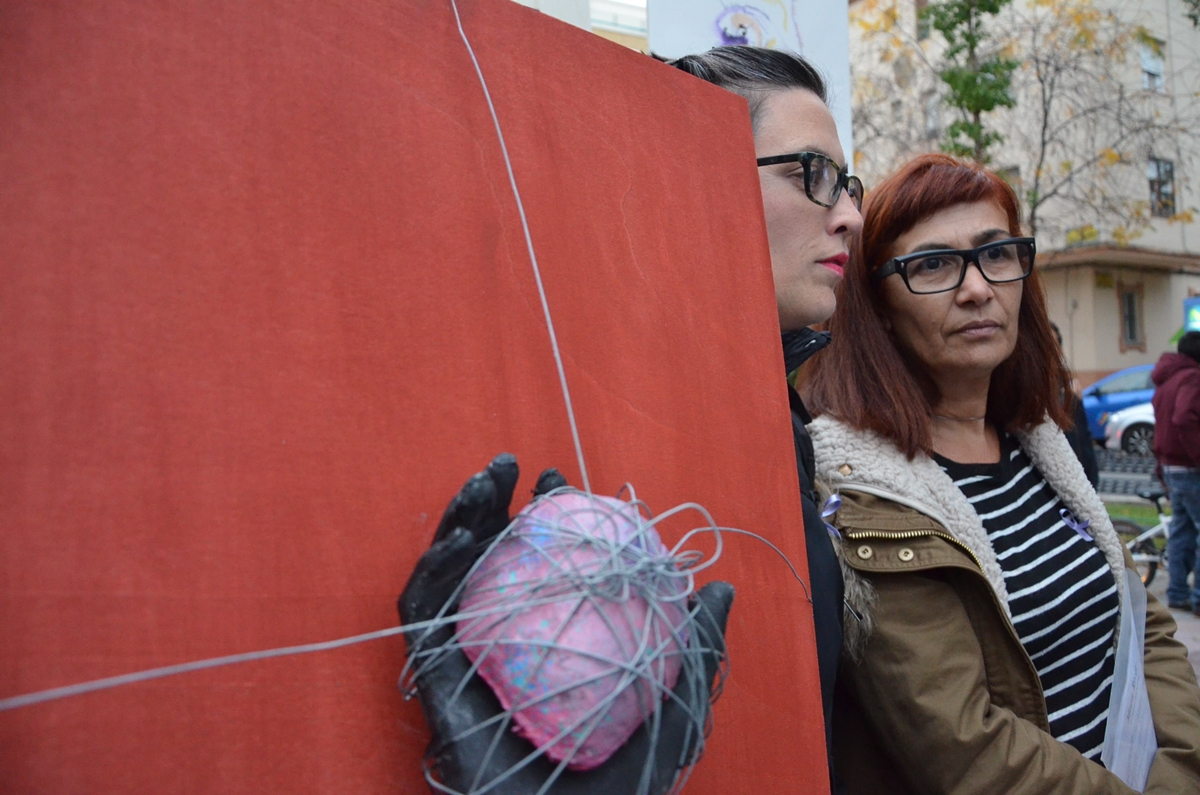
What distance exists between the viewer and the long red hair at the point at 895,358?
1712 mm

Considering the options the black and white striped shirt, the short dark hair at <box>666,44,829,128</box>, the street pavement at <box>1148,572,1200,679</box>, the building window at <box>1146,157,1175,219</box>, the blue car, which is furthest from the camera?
the building window at <box>1146,157,1175,219</box>

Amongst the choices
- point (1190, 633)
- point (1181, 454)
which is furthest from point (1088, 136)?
point (1190, 633)

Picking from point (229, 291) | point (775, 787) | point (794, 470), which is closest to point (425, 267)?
point (229, 291)

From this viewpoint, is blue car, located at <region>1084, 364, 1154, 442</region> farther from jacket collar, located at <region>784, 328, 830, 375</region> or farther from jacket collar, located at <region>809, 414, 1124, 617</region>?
jacket collar, located at <region>784, 328, 830, 375</region>

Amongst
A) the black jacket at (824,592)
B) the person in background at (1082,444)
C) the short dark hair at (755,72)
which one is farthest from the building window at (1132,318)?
the black jacket at (824,592)

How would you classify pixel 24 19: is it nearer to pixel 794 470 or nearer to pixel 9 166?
pixel 9 166

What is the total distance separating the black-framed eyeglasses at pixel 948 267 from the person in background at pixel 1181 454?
4.63 metres

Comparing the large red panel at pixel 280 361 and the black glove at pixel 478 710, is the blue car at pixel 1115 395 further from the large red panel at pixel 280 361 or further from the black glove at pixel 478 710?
the black glove at pixel 478 710

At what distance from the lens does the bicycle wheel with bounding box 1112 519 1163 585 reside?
18.7 feet

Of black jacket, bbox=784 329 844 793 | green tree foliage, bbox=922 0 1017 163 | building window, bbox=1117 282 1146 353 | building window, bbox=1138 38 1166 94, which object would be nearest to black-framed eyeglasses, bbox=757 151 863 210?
black jacket, bbox=784 329 844 793

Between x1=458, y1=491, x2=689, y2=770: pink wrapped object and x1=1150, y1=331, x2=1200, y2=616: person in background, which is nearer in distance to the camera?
x1=458, y1=491, x2=689, y2=770: pink wrapped object

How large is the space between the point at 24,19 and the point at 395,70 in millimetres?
304

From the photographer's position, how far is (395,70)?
82 cm

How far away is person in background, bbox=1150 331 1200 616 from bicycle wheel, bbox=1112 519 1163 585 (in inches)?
4.9
